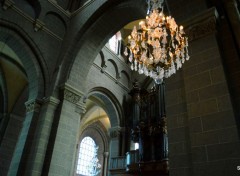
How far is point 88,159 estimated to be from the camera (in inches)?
689

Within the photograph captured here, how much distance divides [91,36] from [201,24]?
5.12m

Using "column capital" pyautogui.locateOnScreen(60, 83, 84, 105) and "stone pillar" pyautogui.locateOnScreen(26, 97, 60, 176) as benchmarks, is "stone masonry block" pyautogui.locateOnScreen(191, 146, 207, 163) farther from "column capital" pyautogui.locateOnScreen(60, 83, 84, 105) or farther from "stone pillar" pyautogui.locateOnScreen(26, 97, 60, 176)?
"column capital" pyautogui.locateOnScreen(60, 83, 84, 105)

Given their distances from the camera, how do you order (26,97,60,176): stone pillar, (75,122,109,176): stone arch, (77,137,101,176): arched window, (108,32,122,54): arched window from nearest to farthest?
(26,97,60,176): stone pillar, (108,32,122,54): arched window, (77,137,101,176): arched window, (75,122,109,176): stone arch

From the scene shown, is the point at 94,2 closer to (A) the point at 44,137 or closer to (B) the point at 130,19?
(B) the point at 130,19

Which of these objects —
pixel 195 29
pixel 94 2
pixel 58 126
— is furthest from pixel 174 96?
pixel 94 2

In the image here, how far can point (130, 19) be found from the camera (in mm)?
8719

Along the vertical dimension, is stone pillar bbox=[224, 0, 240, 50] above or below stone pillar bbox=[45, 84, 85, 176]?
above

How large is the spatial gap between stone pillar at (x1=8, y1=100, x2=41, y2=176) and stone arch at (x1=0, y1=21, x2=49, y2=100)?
42 centimetres

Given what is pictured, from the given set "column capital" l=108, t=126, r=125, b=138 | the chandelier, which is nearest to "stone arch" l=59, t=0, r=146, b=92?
the chandelier

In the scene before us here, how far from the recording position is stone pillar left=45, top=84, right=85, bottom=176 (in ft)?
22.5

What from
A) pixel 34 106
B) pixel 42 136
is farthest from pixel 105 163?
pixel 42 136

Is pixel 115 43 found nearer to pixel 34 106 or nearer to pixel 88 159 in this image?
pixel 34 106

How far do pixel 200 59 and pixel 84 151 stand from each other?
14660mm

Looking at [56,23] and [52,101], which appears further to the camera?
[56,23]
